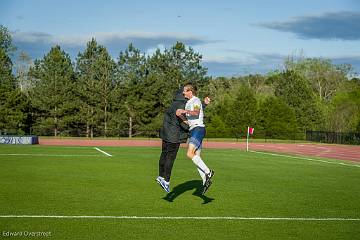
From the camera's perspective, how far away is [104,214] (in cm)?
883

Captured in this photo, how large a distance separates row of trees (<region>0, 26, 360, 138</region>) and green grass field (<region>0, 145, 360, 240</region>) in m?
46.6

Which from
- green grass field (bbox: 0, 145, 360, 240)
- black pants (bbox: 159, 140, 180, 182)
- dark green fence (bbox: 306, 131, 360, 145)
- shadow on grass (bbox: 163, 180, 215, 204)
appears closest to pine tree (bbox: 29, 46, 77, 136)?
dark green fence (bbox: 306, 131, 360, 145)

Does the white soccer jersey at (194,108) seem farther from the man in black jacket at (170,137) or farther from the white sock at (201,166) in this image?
the white sock at (201,166)

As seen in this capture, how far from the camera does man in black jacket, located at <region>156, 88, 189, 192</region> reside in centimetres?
1038

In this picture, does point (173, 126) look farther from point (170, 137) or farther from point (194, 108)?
point (194, 108)

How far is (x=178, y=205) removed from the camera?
398 inches

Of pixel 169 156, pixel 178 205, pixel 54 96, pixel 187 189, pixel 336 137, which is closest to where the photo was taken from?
pixel 178 205

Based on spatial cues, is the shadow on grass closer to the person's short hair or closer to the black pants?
the black pants

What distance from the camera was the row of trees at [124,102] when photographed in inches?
2502

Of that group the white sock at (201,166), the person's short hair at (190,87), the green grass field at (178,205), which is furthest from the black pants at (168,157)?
the person's short hair at (190,87)

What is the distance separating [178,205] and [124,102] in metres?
57.4

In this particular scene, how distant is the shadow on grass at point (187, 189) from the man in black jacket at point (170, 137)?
60 cm

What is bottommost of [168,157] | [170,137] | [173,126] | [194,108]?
[168,157]

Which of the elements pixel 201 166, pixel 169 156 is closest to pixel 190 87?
pixel 169 156
